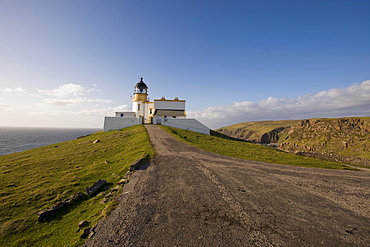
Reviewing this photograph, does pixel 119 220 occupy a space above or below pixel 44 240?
above

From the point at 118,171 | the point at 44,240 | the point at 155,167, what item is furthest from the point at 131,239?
the point at 118,171

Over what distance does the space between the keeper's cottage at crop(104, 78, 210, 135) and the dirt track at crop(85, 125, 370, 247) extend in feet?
111

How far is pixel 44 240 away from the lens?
6414mm

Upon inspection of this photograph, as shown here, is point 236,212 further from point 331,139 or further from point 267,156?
point 331,139

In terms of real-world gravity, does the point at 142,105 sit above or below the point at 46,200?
above

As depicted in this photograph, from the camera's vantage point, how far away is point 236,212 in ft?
22.8

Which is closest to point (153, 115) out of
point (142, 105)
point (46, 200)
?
point (142, 105)

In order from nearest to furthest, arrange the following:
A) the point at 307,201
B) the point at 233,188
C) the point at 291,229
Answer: the point at 291,229 → the point at 307,201 → the point at 233,188

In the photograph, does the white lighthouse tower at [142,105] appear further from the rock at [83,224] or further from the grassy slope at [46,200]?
the rock at [83,224]

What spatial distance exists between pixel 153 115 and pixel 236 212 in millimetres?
46437

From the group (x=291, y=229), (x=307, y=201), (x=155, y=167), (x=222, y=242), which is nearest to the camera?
(x=222, y=242)

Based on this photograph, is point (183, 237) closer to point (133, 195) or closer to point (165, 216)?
point (165, 216)

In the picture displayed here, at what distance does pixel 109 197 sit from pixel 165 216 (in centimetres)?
399

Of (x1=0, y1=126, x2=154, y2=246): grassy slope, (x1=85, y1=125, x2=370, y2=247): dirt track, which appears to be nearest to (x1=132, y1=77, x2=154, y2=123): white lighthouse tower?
(x1=0, y1=126, x2=154, y2=246): grassy slope
